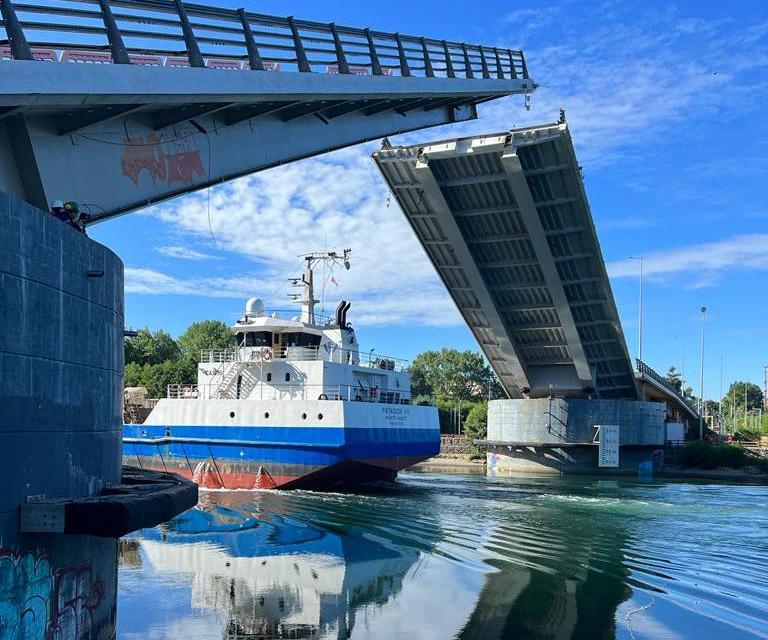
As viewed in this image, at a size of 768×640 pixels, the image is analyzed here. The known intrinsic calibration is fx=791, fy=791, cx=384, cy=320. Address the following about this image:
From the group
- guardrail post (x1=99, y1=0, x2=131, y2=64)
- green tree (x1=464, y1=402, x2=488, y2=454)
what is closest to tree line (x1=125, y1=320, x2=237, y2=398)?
green tree (x1=464, y1=402, x2=488, y2=454)

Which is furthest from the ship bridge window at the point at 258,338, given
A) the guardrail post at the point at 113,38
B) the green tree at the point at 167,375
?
the green tree at the point at 167,375

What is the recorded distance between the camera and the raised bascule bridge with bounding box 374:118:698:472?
815 inches

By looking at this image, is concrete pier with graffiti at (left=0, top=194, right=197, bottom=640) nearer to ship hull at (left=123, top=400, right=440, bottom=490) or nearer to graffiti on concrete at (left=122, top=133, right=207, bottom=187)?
graffiti on concrete at (left=122, top=133, right=207, bottom=187)

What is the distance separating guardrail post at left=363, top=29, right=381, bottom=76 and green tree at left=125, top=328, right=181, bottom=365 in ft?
155

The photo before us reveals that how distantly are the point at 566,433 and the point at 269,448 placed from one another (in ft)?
49.5

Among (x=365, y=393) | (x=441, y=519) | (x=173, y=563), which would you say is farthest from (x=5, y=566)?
(x=365, y=393)

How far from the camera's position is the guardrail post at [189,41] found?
1001 cm

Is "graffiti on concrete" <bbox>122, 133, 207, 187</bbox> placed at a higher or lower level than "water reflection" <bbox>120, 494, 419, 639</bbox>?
higher

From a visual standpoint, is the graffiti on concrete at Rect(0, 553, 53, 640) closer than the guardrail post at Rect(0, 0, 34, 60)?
Yes

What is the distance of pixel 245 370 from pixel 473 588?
13367 millimetres

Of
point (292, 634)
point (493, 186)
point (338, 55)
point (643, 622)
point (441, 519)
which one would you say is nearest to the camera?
point (292, 634)

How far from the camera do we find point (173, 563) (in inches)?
491

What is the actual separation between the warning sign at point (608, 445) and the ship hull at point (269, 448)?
1143 cm

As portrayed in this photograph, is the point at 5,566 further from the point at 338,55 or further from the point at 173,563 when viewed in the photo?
the point at 338,55
